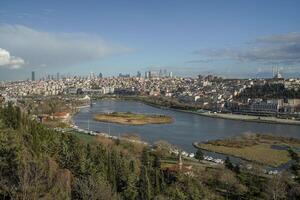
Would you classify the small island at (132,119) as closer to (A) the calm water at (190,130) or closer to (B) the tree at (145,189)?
(A) the calm water at (190,130)

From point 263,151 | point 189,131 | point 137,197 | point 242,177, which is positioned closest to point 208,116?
point 189,131

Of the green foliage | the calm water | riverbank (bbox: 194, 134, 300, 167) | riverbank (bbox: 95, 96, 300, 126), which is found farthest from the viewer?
riverbank (bbox: 95, 96, 300, 126)

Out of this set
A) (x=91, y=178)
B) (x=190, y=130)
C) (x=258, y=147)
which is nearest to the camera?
(x=91, y=178)

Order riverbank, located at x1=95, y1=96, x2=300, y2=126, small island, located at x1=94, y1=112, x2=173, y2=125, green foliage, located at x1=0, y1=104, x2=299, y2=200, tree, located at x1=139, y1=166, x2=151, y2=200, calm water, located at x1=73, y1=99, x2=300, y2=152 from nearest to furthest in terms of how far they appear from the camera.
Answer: green foliage, located at x1=0, y1=104, x2=299, y2=200, tree, located at x1=139, y1=166, x2=151, y2=200, calm water, located at x1=73, y1=99, x2=300, y2=152, small island, located at x1=94, y1=112, x2=173, y2=125, riverbank, located at x1=95, y1=96, x2=300, y2=126

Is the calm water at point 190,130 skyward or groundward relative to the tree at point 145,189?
groundward

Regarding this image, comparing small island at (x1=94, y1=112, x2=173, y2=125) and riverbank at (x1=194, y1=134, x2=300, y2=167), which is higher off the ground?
riverbank at (x1=194, y1=134, x2=300, y2=167)

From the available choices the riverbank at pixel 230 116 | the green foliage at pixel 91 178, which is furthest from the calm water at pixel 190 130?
the green foliage at pixel 91 178

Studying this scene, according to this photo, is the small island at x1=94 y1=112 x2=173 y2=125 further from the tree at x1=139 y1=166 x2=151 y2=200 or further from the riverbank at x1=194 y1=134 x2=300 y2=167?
the tree at x1=139 y1=166 x2=151 y2=200

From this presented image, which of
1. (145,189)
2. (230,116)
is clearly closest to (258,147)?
(145,189)

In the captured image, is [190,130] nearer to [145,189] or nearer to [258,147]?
[258,147]

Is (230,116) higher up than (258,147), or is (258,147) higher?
(258,147)

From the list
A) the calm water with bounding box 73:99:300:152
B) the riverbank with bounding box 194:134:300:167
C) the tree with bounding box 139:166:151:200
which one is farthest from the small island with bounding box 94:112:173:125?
the tree with bounding box 139:166:151:200

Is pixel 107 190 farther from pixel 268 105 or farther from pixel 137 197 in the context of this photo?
pixel 268 105
